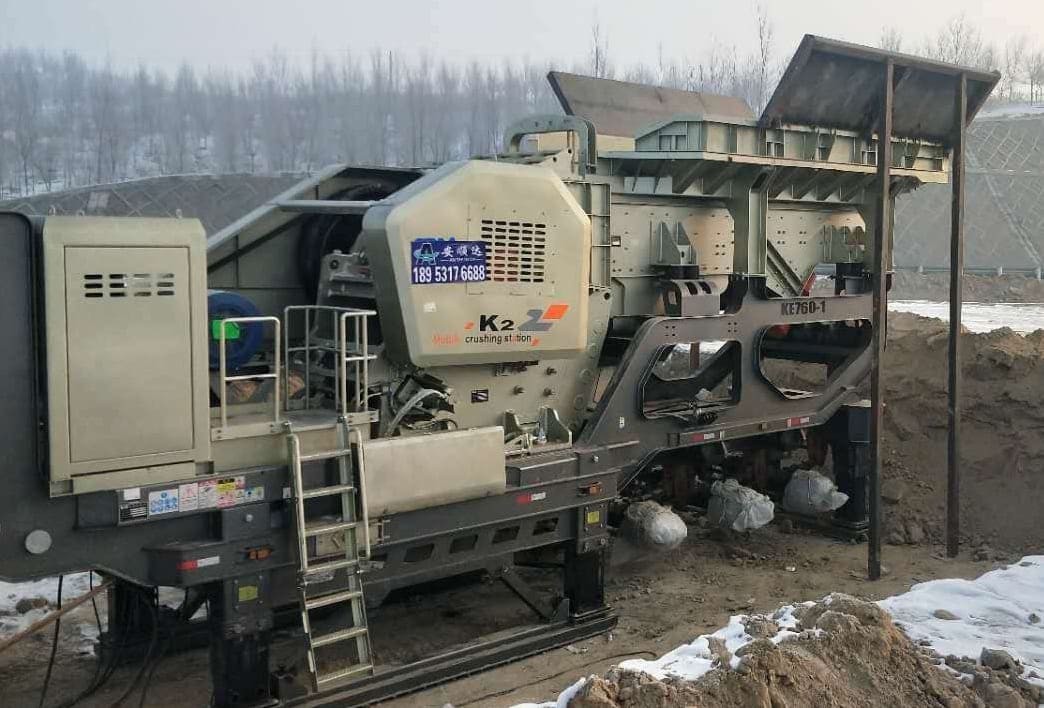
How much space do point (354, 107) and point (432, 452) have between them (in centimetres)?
5467

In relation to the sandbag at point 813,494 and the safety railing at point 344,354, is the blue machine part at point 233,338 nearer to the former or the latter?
the safety railing at point 344,354

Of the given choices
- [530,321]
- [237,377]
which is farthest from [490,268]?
[237,377]

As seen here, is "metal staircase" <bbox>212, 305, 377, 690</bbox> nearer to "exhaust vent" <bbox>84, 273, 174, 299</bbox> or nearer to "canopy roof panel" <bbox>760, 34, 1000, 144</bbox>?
"exhaust vent" <bbox>84, 273, 174, 299</bbox>

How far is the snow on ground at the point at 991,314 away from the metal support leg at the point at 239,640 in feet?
51.4

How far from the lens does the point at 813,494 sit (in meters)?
9.27

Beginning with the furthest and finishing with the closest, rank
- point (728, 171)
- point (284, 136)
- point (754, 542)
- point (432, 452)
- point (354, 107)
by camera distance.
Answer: point (354, 107), point (284, 136), point (754, 542), point (728, 171), point (432, 452)

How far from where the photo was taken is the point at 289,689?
223 inches

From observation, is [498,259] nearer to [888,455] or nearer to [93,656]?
[93,656]

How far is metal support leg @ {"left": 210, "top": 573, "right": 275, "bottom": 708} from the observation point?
5.46 meters

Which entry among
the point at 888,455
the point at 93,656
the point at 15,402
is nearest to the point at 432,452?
the point at 15,402

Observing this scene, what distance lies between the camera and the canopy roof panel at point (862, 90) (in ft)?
26.3

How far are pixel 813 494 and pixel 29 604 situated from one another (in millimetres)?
6551

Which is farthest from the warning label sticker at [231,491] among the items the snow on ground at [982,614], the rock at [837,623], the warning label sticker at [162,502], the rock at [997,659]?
the rock at [997,659]

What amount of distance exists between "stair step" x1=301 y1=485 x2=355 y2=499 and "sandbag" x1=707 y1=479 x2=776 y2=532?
13.2ft
